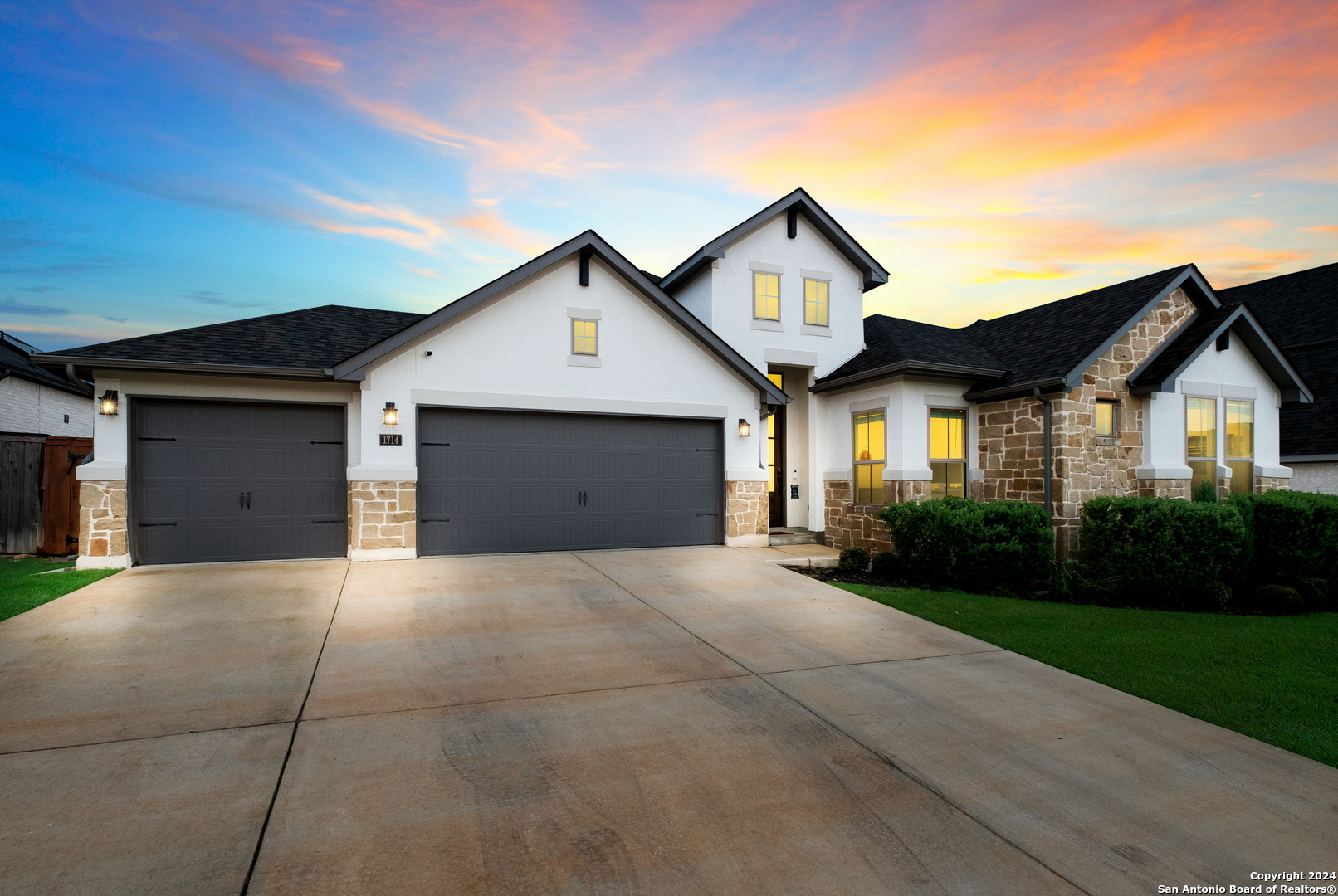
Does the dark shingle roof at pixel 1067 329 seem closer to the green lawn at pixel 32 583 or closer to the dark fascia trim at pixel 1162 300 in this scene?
the dark fascia trim at pixel 1162 300

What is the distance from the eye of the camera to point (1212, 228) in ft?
50.0

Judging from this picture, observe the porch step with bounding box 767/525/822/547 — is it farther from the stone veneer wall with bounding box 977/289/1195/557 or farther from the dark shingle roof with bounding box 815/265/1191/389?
the stone veneer wall with bounding box 977/289/1195/557

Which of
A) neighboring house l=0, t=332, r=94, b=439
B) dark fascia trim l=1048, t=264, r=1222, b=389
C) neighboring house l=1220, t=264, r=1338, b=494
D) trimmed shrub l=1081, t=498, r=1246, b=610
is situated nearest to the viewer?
trimmed shrub l=1081, t=498, r=1246, b=610

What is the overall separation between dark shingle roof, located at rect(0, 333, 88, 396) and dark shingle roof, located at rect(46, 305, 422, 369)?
778 cm

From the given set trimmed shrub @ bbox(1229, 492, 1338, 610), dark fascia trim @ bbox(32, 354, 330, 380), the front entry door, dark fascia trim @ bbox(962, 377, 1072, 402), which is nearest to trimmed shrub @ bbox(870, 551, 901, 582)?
the front entry door

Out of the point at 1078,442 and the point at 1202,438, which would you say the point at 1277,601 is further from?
the point at 1202,438

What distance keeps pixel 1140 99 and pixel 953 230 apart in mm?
5994

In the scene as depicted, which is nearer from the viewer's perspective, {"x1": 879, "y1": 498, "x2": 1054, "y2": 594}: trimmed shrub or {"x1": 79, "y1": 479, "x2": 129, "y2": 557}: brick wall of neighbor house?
{"x1": 79, "y1": 479, "x2": 129, "y2": 557}: brick wall of neighbor house

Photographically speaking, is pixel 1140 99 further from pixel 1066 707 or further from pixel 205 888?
pixel 205 888

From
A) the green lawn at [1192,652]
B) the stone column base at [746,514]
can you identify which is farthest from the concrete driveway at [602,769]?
the stone column base at [746,514]

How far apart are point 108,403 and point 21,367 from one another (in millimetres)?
10875

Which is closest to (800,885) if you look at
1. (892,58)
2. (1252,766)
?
(1252,766)

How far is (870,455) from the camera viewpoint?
13.1 meters

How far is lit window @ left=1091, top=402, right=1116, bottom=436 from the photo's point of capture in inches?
473
